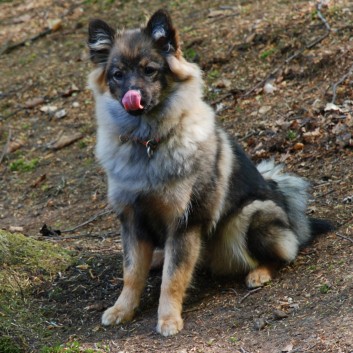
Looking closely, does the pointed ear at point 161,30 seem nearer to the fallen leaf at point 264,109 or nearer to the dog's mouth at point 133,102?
the dog's mouth at point 133,102

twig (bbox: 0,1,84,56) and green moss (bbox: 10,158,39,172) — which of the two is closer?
green moss (bbox: 10,158,39,172)

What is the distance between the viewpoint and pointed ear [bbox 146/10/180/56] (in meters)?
4.73

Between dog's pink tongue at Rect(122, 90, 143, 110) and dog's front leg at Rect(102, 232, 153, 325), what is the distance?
2.93 feet

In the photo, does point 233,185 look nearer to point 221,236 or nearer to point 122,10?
point 221,236

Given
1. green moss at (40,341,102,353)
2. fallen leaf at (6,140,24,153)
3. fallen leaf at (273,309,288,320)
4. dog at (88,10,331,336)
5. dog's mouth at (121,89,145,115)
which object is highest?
dog's mouth at (121,89,145,115)

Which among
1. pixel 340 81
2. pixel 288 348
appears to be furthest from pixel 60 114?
pixel 288 348

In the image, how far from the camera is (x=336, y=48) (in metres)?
7.63

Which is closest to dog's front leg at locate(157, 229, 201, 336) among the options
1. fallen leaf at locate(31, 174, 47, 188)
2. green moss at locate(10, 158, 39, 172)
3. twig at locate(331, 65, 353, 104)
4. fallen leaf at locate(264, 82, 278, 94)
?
twig at locate(331, 65, 353, 104)

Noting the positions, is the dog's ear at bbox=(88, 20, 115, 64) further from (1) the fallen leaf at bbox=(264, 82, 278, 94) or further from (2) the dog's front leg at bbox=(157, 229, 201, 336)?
(1) the fallen leaf at bbox=(264, 82, 278, 94)

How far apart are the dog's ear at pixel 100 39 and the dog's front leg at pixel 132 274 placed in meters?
1.24

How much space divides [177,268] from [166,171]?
2.11ft

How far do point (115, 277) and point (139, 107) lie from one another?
1.44m

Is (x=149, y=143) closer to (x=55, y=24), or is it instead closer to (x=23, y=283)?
(x=23, y=283)

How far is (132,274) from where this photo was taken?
4863mm
